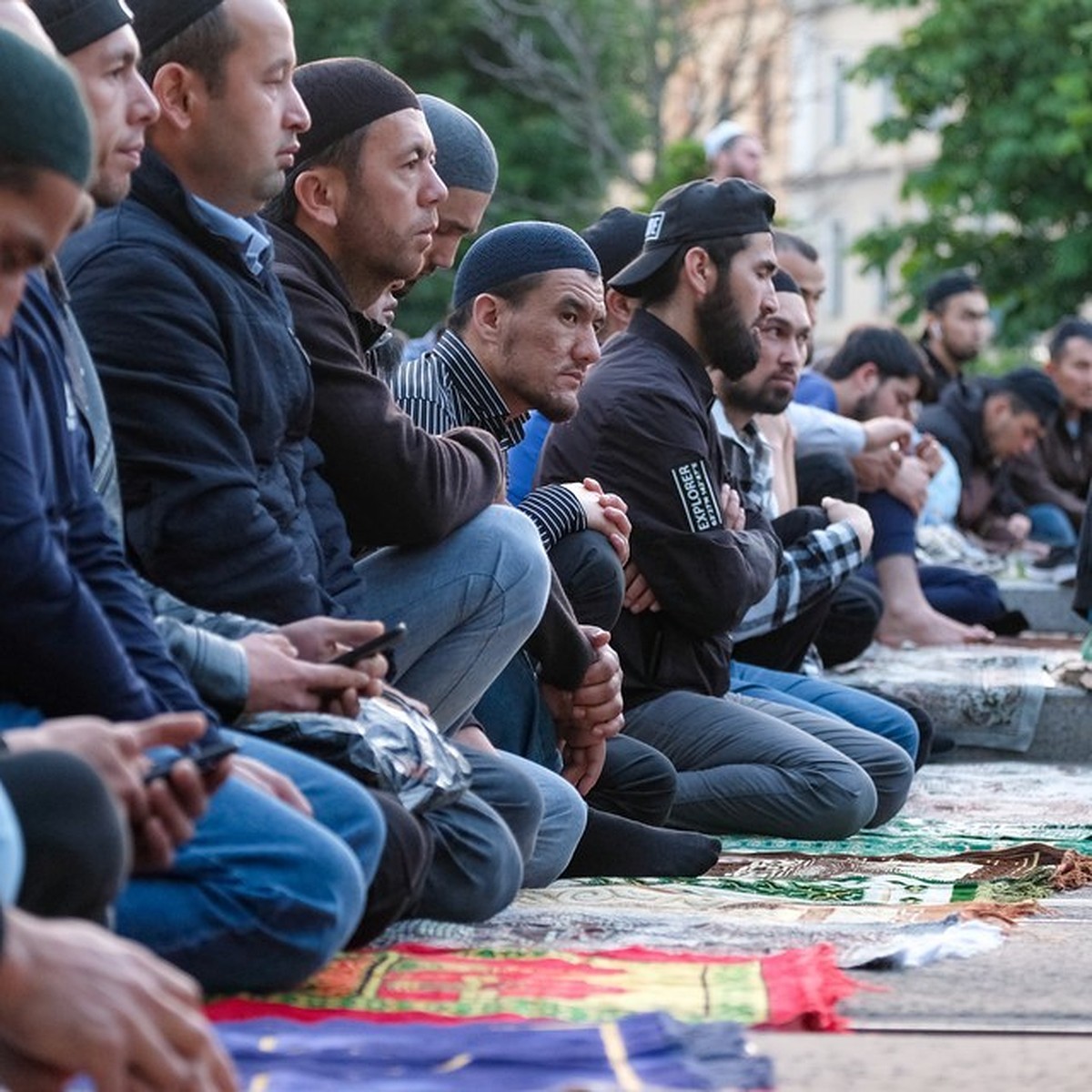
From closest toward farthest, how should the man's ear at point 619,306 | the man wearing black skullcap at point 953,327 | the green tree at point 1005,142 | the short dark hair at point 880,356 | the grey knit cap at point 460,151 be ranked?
the grey knit cap at point 460,151 < the man's ear at point 619,306 < the short dark hair at point 880,356 < the man wearing black skullcap at point 953,327 < the green tree at point 1005,142

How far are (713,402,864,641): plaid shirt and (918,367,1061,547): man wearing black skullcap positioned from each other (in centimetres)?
560

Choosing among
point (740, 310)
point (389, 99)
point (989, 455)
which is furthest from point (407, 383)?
point (989, 455)

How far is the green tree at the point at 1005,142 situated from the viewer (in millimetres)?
20688

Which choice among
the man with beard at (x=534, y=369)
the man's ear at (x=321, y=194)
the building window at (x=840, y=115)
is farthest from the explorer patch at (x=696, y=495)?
the building window at (x=840, y=115)

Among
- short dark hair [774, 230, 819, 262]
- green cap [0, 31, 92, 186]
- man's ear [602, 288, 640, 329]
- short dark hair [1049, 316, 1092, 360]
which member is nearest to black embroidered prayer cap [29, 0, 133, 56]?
green cap [0, 31, 92, 186]

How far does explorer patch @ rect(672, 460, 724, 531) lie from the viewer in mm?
6801

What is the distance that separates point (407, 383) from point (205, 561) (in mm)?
1751

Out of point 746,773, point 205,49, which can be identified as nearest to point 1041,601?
point 746,773

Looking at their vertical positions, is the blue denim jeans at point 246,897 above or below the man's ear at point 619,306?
below

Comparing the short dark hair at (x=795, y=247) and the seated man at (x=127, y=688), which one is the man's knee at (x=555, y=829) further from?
the short dark hair at (x=795, y=247)

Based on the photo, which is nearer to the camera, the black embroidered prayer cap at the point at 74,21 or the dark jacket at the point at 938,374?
the black embroidered prayer cap at the point at 74,21

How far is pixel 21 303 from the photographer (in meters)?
3.83

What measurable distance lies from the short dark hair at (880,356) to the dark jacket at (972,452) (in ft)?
5.17

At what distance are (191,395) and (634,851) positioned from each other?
2.01 m
